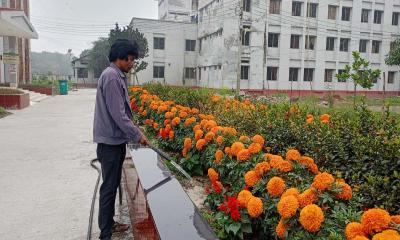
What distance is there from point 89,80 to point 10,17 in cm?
3439

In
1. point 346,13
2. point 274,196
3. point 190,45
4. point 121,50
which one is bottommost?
point 274,196

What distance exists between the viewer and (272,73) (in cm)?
3306

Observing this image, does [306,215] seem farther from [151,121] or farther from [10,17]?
[10,17]

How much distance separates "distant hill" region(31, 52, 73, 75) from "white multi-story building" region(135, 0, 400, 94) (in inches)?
2552

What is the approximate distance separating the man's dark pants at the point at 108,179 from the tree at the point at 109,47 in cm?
2865

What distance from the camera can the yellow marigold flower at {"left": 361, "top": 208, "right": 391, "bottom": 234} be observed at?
1.91 meters

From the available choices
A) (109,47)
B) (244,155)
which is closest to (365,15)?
(109,47)

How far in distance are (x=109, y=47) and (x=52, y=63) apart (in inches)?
2395

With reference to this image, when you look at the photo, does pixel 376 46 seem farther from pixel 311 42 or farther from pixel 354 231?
pixel 354 231

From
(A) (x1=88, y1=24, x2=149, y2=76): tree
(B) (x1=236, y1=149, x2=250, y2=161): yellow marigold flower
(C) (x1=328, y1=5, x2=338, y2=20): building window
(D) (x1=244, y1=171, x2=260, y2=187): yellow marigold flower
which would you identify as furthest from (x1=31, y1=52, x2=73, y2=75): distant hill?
(D) (x1=244, y1=171, x2=260, y2=187): yellow marigold flower

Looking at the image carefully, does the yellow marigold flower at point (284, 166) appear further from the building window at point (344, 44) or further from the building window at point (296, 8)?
the building window at point (344, 44)

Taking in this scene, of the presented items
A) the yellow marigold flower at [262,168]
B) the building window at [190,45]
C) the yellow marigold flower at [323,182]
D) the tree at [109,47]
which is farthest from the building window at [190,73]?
the yellow marigold flower at [323,182]

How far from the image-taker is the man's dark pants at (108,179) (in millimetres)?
3215

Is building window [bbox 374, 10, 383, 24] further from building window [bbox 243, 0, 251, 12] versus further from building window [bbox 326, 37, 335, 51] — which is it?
building window [bbox 243, 0, 251, 12]
